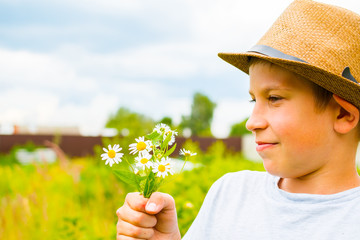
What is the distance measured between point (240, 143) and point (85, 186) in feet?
59.0

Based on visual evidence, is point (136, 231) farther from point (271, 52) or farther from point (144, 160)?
point (271, 52)

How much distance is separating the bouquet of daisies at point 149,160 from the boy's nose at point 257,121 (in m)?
0.37

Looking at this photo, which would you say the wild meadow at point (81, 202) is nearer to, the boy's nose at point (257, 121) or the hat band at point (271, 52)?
the boy's nose at point (257, 121)

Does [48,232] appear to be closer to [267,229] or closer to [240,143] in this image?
[267,229]

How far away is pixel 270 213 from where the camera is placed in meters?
1.60

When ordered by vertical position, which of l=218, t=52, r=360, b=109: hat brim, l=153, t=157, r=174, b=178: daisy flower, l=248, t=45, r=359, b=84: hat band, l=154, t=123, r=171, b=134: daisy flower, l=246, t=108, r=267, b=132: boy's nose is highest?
l=248, t=45, r=359, b=84: hat band

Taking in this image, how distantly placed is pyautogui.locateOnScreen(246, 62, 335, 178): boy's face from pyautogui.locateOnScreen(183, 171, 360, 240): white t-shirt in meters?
0.14

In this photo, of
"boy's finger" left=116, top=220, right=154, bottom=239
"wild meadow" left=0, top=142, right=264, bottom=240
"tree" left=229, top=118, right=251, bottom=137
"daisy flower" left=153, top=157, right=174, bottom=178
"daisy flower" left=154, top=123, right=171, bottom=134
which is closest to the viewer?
"daisy flower" left=153, top=157, right=174, bottom=178

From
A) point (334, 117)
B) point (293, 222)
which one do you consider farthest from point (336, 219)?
point (334, 117)

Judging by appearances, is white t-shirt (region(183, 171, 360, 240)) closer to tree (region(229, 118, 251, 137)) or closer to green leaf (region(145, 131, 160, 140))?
green leaf (region(145, 131, 160, 140))

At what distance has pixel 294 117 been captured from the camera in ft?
4.79

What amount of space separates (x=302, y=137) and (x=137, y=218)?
65 centimetres

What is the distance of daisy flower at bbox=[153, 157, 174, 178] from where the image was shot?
1146 millimetres

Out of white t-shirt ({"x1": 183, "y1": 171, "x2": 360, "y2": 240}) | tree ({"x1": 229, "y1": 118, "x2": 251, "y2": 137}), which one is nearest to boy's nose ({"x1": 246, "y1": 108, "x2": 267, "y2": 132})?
white t-shirt ({"x1": 183, "y1": 171, "x2": 360, "y2": 240})
